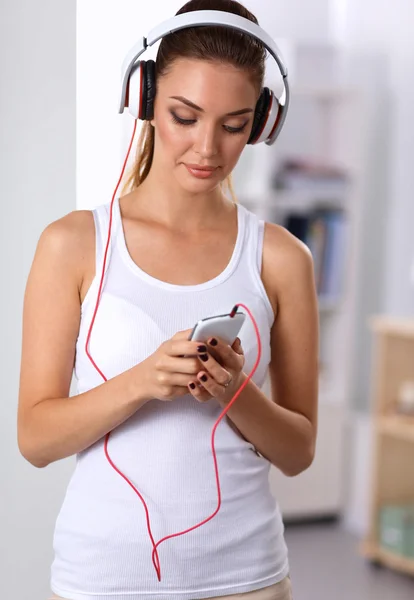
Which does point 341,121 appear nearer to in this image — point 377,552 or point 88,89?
point 377,552

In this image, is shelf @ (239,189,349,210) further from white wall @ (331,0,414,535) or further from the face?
the face

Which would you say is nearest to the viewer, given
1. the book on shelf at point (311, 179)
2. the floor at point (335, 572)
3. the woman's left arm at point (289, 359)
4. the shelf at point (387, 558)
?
the woman's left arm at point (289, 359)

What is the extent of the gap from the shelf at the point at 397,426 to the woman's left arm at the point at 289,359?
2357 mm

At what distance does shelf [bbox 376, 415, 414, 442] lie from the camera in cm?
361

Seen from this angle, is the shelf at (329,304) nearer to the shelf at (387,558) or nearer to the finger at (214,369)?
the shelf at (387,558)

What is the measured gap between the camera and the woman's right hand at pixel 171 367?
1.04 m

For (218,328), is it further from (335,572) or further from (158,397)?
(335,572)

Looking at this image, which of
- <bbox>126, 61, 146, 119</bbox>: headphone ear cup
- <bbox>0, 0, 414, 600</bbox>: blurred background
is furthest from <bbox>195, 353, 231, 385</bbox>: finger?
<bbox>0, 0, 414, 600</bbox>: blurred background

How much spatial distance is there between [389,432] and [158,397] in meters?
2.76

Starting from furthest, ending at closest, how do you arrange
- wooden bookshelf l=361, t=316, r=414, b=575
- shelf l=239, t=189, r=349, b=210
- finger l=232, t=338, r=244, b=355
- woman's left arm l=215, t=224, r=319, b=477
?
shelf l=239, t=189, r=349, b=210
wooden bookshelf l=361, t=316, r=414, b=575
woman's left arm l=215, t=224, r=319, b=477
finger l=232, t=338, r=244, b=355

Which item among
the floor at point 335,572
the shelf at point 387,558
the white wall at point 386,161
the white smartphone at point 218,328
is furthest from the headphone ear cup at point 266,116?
the white wall at point 386,161

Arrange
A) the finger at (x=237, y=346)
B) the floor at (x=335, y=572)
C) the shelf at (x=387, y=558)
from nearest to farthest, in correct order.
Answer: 1. the finger at (x=237, y=346)
2. the floor at (x=335, y=572)
3. the shelf at (x=387, y=558)

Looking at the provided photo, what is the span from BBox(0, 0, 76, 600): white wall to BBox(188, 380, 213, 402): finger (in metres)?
0.40

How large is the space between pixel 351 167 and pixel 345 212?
0.21 meters
